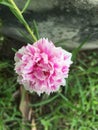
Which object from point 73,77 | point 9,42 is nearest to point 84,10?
point 73,77

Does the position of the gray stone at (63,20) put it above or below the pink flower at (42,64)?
above

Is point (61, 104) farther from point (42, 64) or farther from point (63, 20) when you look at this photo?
point (42, 64)

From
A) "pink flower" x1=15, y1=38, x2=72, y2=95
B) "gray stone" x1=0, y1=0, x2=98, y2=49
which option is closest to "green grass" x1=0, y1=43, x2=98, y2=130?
"gray stone" x1=0, y1=0, x2=98, y2=49

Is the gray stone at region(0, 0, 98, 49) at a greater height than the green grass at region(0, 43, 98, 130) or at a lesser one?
greater

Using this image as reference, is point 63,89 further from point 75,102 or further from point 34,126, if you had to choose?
point 34,126

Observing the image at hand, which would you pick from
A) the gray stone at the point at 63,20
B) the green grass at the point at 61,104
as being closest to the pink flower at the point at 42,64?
the gray stone at the point at 63,20

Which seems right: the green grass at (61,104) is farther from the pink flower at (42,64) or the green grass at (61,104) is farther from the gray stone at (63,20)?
the pink flower at (42,64)

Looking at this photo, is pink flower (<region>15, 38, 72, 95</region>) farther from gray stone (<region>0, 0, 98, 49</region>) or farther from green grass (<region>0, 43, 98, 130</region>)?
green grass (<region>0, 43, 98, 130</region>)
